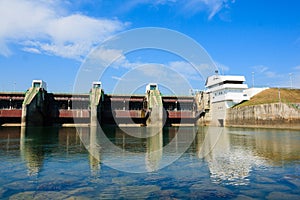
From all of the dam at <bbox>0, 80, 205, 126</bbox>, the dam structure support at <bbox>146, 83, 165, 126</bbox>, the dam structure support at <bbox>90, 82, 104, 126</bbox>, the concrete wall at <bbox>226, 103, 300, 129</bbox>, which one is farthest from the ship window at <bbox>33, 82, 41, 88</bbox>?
the concrete wall at <bbox>226, 103, 300, 129</bbox>

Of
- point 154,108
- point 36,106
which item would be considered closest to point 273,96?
point 154,108

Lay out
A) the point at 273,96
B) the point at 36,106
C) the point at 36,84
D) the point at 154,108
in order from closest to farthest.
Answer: the point at 36,106, the point at 154,108, the point at 36,84, the point at 273,96

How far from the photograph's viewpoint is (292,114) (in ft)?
137

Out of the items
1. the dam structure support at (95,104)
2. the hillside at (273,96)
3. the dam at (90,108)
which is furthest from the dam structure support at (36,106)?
the hillside at (273,96)

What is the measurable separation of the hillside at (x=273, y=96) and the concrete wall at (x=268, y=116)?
4.74 meters

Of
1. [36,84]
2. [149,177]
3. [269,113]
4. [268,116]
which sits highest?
[36,84]

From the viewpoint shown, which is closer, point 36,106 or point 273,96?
point 36,106

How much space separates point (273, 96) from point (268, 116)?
16.1 m

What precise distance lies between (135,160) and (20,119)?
155ft

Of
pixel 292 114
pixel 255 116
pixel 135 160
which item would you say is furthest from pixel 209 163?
pixel 255 116

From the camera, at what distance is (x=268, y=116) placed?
46156mm

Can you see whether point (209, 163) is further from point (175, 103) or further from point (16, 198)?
point (175, 103)

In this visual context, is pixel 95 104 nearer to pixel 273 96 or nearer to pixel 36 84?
pixel 36 84

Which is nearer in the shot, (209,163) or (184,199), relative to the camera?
(184,199)
